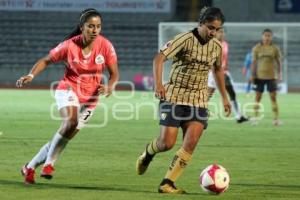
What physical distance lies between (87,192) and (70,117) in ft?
3.64

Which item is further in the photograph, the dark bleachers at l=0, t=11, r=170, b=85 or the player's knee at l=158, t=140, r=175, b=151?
the dark bleachers at l=0, t=11, r=170, b=85

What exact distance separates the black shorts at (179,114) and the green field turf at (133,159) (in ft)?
2.43

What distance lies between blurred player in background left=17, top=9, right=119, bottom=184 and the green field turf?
1.16 feet

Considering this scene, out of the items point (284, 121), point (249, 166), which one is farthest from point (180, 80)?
point (284, 121)

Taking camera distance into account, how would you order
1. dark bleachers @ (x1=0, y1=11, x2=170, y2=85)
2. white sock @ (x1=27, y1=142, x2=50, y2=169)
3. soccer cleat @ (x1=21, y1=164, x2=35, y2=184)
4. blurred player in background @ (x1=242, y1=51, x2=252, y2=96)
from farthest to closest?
1. dark bleachers @ (x1=0, y1=11, x2=170, y2=85)
2. blurred player in background @ (x1=242, y1=51, x2=252, y2=96)
3. white sock @ (x1=27, y1=142, x2=50, y2=169)
4. soccer cleat @ (x1=21, y1=164, x2=35, y2=184)

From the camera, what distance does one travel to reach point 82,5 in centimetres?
3956

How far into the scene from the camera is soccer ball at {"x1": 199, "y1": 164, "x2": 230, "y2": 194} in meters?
9.28

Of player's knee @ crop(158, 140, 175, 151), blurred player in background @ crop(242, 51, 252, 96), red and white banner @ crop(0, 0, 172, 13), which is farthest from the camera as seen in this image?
red and white banner @ crop(0, 0, 172, 13)

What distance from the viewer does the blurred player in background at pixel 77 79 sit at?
10.2 metres

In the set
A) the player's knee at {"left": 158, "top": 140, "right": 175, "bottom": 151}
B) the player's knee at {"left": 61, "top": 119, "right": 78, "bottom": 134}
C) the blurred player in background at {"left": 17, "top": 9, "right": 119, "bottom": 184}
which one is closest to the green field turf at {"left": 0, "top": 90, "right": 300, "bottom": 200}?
the blurred player in background at {"left": 17, "top": 9, "right": 119, "bottom": 184}

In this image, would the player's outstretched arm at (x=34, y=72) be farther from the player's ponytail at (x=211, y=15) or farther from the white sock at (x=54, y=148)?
the player's ponytail at (x=211, y=15)

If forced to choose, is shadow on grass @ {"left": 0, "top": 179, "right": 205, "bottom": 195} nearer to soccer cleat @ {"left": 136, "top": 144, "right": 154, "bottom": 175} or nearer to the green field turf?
the green field turf

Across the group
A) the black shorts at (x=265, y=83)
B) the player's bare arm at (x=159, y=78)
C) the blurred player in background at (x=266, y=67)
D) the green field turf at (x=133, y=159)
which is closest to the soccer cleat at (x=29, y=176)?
the green field turf at (x=133, y=159)

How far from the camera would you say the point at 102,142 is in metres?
15.5
